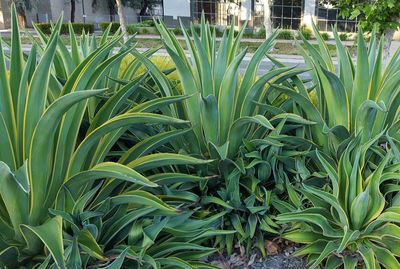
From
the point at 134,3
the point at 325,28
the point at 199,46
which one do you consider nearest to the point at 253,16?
the point at 325,28

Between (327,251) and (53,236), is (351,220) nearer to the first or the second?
(327,251)

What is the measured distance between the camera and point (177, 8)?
27562 mm

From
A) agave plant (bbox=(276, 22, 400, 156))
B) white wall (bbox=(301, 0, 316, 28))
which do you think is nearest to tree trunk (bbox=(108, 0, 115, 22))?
white wall (bbox=(301, 0, 316, 28))

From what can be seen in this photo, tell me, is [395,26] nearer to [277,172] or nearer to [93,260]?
[277,172]

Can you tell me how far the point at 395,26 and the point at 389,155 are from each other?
3835mm

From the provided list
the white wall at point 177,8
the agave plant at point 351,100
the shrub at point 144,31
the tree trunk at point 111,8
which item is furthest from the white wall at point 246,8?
the agave plant at point 351,100

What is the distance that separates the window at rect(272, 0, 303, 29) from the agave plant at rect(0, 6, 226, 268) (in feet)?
79.0

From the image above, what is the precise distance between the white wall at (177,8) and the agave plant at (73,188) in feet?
87.5

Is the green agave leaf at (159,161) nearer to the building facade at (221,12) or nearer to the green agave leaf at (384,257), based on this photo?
the green agave leaf at (384,257)

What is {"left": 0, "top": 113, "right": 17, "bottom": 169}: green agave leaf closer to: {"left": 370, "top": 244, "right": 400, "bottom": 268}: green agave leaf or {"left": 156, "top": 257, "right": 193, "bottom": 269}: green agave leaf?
{"left": 156, "top": 257, "right": 193, "bottom": 269}: green agave leaf

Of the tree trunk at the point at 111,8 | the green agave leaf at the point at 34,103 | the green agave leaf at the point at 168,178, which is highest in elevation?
the tree trunk at the point at 111,8

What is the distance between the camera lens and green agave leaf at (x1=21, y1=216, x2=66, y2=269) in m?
1.32

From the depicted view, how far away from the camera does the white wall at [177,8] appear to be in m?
27.3

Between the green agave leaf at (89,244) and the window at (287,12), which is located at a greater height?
the window at (287,12)
